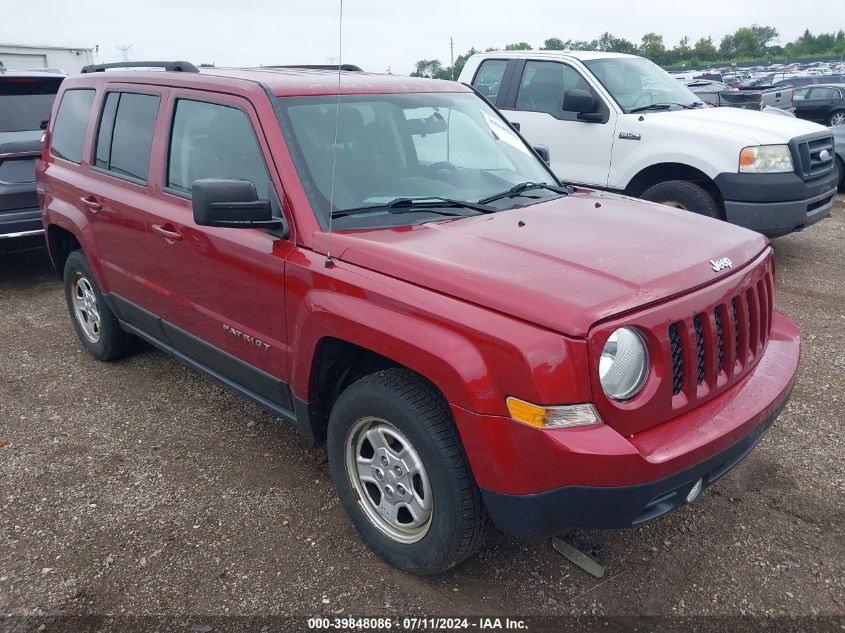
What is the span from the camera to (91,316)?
500cm

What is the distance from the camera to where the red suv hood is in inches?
90.0

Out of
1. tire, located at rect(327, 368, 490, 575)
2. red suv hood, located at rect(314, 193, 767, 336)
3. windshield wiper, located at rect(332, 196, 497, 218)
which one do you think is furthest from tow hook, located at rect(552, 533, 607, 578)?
windshield wiper, located at rect(332, 196, 497, 218)

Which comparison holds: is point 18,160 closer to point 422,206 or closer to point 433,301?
point 422,206

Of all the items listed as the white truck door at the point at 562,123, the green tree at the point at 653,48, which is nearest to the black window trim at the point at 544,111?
the white truck door at the point at 562,123

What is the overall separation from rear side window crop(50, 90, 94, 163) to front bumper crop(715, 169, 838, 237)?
5.04 metres

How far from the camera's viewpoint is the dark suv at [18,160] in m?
6.42

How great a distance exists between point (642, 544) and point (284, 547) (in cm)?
154

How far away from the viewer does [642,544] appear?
120 inches

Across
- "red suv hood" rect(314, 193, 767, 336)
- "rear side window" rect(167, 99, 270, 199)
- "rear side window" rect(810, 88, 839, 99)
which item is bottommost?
"rear side window" rect(810, 88, 839, 99)

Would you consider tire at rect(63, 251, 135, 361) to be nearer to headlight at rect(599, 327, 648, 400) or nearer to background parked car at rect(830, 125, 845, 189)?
headlight at rect(599, 327, 648, 400)

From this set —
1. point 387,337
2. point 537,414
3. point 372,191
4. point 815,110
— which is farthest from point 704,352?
point 815,110

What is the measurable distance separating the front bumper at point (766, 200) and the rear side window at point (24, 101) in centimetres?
650

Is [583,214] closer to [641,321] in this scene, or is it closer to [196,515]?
[641,321]

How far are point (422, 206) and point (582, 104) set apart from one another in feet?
14.1
